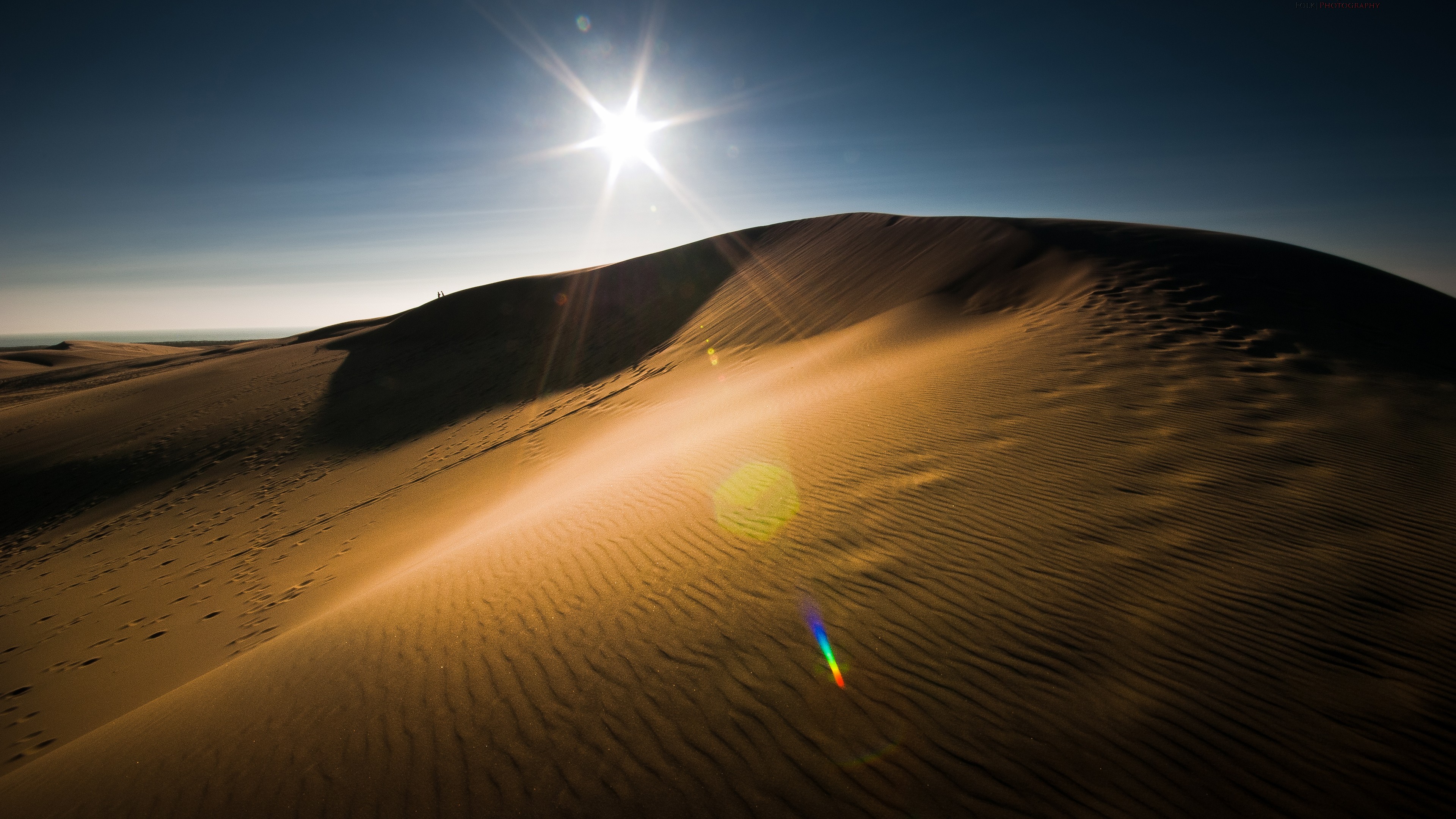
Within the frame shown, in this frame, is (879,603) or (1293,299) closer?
(879,603)

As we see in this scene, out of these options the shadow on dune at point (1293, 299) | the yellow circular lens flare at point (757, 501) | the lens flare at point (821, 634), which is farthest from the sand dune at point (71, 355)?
the shadow on dune at point (1293, 299)

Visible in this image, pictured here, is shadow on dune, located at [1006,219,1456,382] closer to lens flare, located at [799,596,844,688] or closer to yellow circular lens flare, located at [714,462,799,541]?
yellow circular lens flare, located at [714,462,799,541]

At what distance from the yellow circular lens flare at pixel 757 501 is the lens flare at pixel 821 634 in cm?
88

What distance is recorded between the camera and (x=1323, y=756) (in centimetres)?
216

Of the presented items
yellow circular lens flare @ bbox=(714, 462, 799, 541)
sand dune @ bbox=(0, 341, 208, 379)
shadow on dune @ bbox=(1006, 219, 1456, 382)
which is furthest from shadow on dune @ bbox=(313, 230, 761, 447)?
sand dune @ bbox=(0, 341, 208, 379)

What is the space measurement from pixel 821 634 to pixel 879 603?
43 cm

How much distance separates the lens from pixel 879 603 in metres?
3.20

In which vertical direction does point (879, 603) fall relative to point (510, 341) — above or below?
below

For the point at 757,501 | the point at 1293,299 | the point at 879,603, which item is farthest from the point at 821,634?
the point at 1293,299

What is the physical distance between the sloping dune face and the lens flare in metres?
0.02

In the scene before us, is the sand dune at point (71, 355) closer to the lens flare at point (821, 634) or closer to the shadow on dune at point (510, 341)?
the shadow on dune at point (510, 341)

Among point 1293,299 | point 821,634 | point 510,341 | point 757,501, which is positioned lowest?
point 821,634

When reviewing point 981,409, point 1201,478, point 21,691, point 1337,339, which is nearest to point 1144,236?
point 1337,339

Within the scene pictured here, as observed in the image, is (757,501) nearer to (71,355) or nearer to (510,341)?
(510,341)
